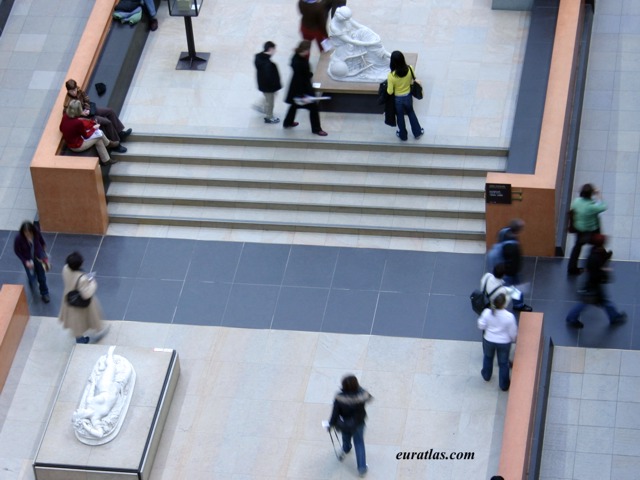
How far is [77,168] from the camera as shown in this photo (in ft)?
70.2

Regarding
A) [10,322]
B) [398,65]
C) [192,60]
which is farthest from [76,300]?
[192,60]

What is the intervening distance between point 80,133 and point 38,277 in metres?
2.36

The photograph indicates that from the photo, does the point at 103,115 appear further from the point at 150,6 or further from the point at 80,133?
the point at 150,6

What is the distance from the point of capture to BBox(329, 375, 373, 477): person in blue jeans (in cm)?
1691

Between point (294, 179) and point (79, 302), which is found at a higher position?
point (79, 302)

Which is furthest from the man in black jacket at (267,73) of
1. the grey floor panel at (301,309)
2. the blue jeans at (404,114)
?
the grey floor panel at (301,309)

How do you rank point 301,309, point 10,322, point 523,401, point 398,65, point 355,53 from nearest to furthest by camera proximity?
point 523,401
point 10,322
point 301,309
point 398,65
point 355,53

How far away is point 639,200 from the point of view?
2141cm

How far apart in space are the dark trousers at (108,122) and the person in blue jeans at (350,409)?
6817 millimetres

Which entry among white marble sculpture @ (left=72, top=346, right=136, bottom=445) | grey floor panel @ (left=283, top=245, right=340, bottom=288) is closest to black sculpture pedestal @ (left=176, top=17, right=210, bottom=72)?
grey floor panel @ (left=283, top=245, right=340, bottom=288)

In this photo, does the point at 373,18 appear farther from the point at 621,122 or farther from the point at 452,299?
the point at 452,299

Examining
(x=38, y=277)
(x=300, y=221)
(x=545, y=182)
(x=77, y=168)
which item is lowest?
(x=300, y=221)

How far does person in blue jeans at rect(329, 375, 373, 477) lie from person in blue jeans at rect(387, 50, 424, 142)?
561 cm
